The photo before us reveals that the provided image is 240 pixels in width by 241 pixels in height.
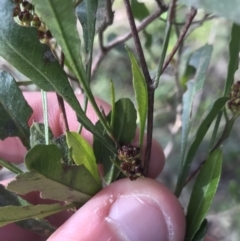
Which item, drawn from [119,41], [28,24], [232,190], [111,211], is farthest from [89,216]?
[232,190]

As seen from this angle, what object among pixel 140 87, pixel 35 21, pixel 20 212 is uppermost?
pixel 35 21

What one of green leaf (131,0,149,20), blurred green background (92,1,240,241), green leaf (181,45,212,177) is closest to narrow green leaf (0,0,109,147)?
green leaf (181,45,212,177)

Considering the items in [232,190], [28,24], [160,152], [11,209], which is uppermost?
[28,24]

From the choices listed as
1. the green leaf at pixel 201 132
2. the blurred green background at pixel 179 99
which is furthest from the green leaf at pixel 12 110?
the blurred green background at pixel 179 99

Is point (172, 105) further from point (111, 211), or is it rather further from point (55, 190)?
point (55, 190)

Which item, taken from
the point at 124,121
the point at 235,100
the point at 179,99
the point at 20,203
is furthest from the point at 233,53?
the point at 179,99

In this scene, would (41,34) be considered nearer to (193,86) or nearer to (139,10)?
(193,86)
